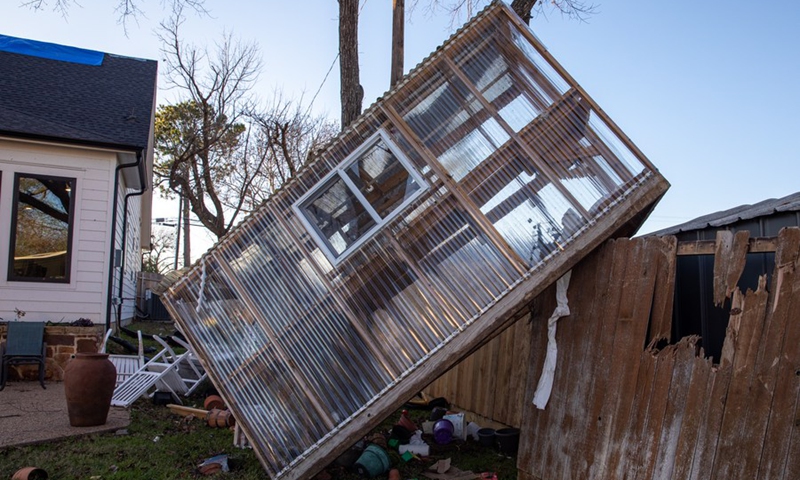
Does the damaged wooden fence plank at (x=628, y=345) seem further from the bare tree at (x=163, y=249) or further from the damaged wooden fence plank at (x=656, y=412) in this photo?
the bare tree at (x=163, y=249)

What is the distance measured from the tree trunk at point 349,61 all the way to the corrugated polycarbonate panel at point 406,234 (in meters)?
4.80

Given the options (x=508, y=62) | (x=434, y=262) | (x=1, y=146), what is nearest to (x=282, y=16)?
(x=1, y=146)

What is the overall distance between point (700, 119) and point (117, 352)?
1166cm

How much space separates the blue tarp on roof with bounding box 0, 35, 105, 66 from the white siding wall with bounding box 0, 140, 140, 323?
4898 millimetres

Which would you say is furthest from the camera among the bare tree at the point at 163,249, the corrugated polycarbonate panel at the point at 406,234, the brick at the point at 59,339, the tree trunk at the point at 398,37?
the bare tree at the point at 163,249

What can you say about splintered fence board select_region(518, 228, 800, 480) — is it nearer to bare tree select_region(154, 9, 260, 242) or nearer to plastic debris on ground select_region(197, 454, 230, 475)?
plastic debris on ground select_region(197, 454, 230, 475)

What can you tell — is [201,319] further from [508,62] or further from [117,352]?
[117,352]

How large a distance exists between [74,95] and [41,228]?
3.35 metres

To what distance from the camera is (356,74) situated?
32.6 feet

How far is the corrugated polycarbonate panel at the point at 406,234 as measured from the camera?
4465 mm

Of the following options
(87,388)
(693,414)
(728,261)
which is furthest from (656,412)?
(87,388)

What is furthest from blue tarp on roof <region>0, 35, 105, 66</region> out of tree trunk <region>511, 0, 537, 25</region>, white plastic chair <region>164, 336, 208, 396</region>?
tree trunk <region>511, 0, 537, 25</region>

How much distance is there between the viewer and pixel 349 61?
9938 millimetres

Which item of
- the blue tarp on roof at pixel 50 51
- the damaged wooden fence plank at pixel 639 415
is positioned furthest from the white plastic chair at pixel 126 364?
the blue tarp on roof at pixel 50 51
